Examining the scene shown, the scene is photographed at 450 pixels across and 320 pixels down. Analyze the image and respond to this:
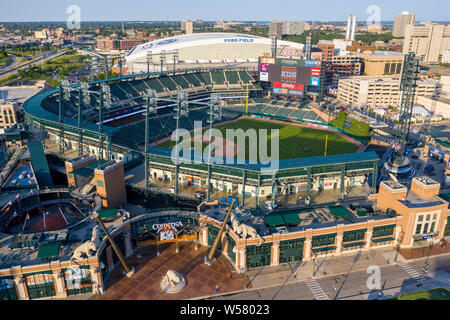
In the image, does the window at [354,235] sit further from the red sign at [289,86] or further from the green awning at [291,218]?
the red sign at [289,86]

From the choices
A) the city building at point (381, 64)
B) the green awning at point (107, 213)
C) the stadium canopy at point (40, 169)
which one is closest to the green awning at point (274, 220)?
the green awning at point (107, 213)

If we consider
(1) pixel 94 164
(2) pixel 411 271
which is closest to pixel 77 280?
(1) pixel 94 164

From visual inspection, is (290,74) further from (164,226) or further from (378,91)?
(164,226)

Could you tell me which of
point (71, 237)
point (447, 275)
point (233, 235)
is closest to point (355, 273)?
point (447, 275)

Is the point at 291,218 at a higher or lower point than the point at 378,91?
lower

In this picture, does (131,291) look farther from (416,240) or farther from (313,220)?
(416,240)
